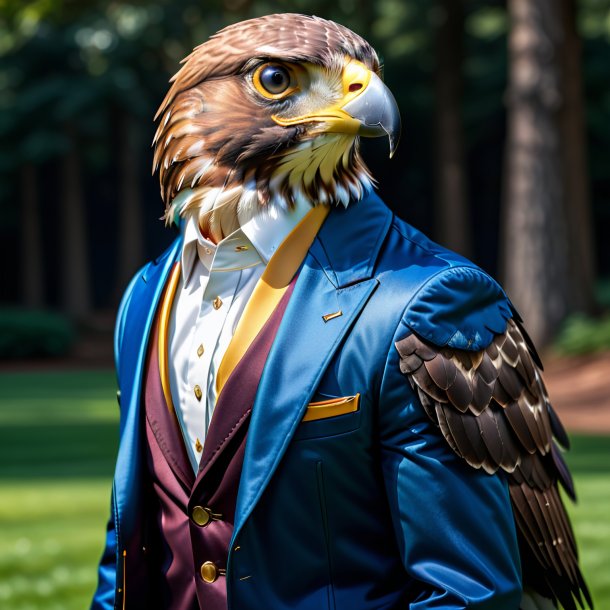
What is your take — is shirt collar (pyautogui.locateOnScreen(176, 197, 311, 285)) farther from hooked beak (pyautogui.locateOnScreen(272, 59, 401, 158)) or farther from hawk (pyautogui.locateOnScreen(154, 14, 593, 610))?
hooked beak (pyautogui.locateOnScreen(272, 59, 401, 158))

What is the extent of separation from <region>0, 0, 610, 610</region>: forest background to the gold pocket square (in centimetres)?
551

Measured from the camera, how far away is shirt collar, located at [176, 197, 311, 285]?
2.10m

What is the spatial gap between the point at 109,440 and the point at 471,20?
87.8 ft

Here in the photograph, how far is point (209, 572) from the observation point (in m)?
2.07

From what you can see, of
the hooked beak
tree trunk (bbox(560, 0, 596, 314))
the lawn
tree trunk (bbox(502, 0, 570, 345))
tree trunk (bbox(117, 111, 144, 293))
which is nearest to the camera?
the hooked beak

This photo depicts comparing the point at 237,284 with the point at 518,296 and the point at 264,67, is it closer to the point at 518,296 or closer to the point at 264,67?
the point at 264,67

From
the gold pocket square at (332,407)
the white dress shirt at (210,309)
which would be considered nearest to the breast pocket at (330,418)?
the gold pocket square at (332,407)

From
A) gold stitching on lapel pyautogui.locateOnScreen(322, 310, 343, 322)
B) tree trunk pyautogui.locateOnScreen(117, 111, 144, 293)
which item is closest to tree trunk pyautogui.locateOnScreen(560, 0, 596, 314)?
tree trunk pyautogui.locateOnScreen(117, 111, 144, 293)

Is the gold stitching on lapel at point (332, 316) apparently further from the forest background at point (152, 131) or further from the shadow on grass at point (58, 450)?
the forest background at point (152, 131)

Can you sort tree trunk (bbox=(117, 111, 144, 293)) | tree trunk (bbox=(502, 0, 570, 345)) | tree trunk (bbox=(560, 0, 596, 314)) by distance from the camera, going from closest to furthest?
tree trunk (bbox=(502, 0, 570, 345))
tree trunk (bbox=(560, 0, 596, 314))
tree trunk (bbox=(117, 111, 144, 293))

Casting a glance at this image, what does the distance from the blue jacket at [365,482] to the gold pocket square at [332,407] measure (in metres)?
0.01

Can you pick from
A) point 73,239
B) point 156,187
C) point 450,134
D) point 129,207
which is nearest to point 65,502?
point 450,134

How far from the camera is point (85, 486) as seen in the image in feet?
29.1

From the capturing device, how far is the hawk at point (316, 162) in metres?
2.02
